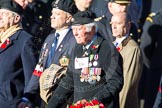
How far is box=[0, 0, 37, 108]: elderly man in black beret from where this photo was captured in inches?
317

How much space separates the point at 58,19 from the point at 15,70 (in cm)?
71

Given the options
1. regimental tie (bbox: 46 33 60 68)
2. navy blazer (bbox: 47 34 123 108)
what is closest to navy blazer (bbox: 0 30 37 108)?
regimental tie (bbox: 46 33 60 68)

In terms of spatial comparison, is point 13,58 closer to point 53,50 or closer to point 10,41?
point 10,41

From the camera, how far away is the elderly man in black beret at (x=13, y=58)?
805 cm

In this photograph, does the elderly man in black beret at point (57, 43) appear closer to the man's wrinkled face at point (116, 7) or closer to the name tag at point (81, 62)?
the man's wrinkled face at point (116, 7)

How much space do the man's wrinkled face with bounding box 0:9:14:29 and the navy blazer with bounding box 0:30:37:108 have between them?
0.76 ft

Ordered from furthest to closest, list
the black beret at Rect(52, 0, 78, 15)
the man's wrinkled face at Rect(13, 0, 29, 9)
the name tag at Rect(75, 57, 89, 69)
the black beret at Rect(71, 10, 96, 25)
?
the man's wrinkled face at Rect(13, 0, 29, 9) → the black beret at Rect(52, 0, 78, 15) → the black beret at Rect(71, 10, 96, 25) → the name tag at Rect(75, 57, 89, 69)

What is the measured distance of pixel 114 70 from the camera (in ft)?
23.2

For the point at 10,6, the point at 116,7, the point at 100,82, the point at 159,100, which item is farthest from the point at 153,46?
the point at 100,82

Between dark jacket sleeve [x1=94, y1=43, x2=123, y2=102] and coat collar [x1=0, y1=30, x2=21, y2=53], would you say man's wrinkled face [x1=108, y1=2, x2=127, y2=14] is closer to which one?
coat collar [x1=0, y1=30, x2=21, y2=53]

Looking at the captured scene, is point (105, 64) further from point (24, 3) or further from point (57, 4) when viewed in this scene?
point (24, 3)

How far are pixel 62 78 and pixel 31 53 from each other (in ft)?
1.62

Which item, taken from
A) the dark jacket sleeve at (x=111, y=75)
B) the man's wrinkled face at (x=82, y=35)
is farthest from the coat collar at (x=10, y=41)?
the dark jacket sleeve at (x=111, y=75)

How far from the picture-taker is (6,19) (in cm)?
821
